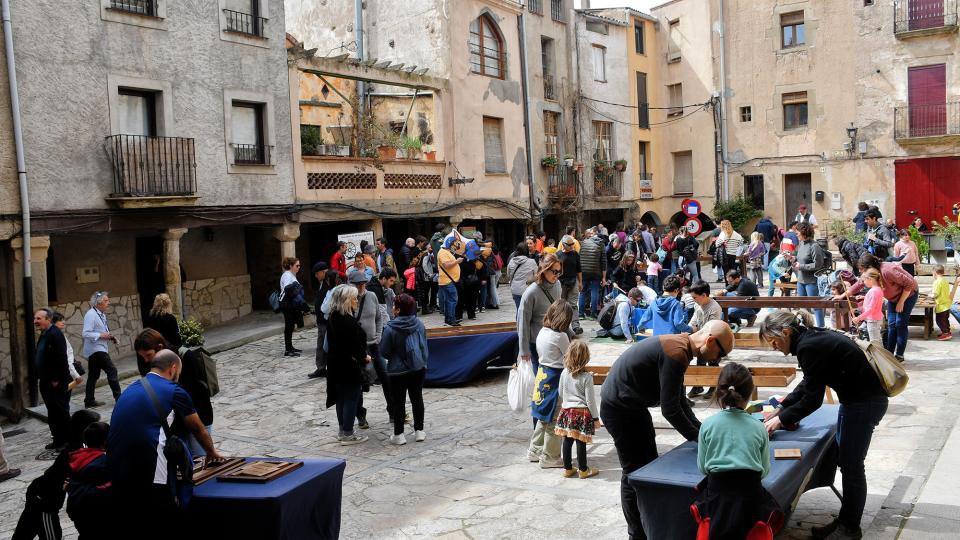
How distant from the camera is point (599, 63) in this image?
3186cm

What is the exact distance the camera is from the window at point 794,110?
3089cm

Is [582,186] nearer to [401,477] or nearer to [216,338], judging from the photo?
[216,338]

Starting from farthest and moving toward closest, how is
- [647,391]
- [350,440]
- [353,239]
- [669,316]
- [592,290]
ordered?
[353,239] < [592,290] < [669,316] < [350,440] < [647,391]

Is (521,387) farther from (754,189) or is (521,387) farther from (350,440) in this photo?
(754,189)

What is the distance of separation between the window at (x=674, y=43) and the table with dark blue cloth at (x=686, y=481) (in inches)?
1180

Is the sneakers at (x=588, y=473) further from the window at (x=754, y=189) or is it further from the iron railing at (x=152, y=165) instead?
the window at (x=754, y=189)

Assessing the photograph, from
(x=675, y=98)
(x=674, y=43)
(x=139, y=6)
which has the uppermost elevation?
(x=674, y=43)

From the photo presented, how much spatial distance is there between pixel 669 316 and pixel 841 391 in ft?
17.6

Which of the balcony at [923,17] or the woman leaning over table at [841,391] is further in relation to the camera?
the balcony at [923,17]

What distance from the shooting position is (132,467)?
537cm

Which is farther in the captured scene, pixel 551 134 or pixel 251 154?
pixel 551 134

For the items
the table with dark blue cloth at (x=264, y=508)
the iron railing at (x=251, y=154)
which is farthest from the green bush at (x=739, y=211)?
the table with dark blue cloth at (x=264, y=508)

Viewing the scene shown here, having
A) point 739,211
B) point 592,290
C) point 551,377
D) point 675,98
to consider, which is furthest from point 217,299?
point 675,98

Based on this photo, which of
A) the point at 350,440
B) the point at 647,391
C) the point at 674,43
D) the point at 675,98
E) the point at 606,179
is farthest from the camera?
the point at 675,98
